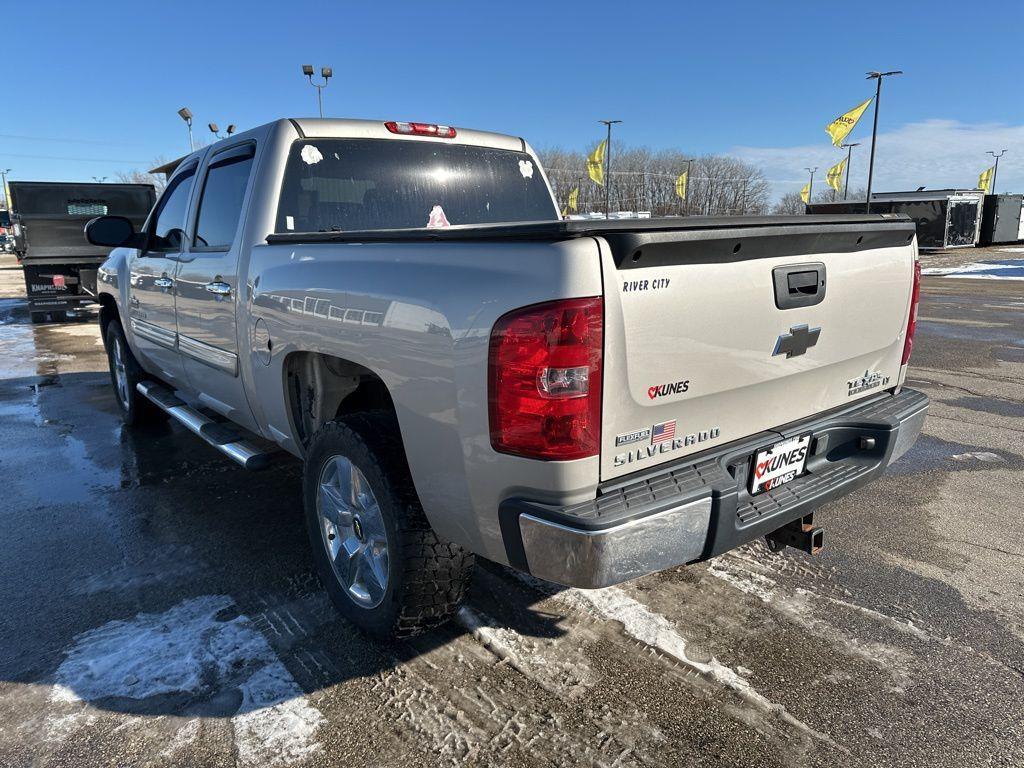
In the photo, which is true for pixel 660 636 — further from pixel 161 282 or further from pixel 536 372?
pixel 161 282

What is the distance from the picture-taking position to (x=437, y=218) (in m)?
3.95

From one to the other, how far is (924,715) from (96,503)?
4.49 meters

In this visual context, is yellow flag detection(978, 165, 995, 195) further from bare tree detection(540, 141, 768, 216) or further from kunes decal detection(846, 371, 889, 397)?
kunes decal detection(846, 371, 889, 397)

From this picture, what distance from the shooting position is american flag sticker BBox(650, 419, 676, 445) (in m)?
2.21

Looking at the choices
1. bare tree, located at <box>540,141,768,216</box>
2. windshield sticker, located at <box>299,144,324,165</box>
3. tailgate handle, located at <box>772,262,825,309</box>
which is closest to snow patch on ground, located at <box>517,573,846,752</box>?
tailgate handle, located at <box>772,262,825,309</box>

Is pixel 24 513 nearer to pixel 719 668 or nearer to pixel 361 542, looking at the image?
pixel 361 542

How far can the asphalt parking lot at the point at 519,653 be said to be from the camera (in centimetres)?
229

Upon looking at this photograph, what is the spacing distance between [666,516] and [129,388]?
528 centimetres

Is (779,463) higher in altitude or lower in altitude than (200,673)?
higher

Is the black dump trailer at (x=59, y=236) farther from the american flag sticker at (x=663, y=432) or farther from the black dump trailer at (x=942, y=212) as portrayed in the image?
the black dump trailer at (x=942, y=212)

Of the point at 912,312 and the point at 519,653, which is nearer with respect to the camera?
the point at 519,653

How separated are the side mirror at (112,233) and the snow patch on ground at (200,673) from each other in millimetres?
2926

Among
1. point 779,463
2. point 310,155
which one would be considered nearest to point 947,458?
point 779,463

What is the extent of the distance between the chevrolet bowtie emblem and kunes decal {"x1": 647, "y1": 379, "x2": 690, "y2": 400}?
469 mm
